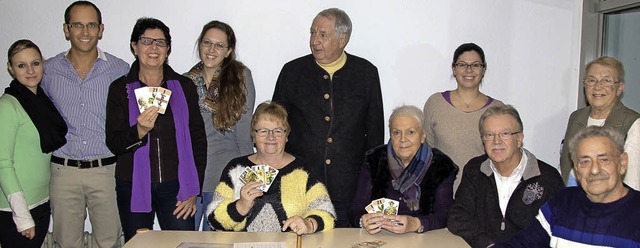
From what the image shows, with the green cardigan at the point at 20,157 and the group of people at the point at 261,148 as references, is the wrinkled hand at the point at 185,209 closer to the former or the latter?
the group of people at the point at 261,148

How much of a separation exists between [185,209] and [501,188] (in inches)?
73.5

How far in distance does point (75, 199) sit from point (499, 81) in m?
3.31

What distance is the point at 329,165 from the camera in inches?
156

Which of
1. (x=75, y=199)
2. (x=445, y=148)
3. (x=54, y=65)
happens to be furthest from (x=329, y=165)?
(x=54, y=65)

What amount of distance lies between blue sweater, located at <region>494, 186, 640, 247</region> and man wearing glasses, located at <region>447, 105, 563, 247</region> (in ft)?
1.13

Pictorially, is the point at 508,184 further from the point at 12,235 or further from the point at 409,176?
the point at 12,235

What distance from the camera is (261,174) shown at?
308 cm

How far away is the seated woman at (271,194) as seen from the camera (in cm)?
311

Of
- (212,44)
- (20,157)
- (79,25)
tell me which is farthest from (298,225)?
(79,25)

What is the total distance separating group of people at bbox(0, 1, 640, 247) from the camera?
3.16 m

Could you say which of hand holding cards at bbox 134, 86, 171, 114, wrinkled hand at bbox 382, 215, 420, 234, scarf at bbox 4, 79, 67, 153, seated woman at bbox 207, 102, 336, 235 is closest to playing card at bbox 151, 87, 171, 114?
hand holding cards at bbox 134, 86, 171, 114

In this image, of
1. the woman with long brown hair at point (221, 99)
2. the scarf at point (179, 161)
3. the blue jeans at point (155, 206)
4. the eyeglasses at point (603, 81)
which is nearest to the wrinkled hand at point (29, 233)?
the blue jeans at point (155, 206)

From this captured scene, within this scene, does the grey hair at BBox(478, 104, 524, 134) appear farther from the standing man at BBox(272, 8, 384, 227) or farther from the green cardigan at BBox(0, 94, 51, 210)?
the green cardigan at BBox(0, 94, 51, 210)

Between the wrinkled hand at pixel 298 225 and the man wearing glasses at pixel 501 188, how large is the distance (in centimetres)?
78
